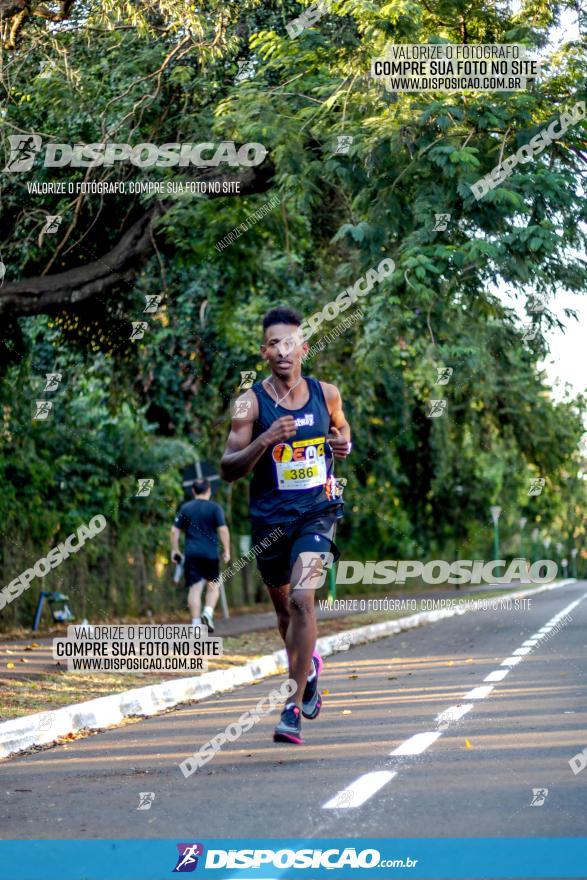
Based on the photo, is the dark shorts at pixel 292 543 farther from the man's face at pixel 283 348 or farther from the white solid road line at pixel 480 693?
the white solid road line at pixel 480 693

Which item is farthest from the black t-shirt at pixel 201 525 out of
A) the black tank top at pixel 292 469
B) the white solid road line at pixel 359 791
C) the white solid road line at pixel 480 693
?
the white solid road line at pixel 359 791

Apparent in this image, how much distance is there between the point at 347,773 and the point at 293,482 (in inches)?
64.6

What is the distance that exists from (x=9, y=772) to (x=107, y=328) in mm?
12246

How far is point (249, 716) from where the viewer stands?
9.32 metres

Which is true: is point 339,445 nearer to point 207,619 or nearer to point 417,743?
point 417,743

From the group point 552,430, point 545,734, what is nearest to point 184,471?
point 552,430

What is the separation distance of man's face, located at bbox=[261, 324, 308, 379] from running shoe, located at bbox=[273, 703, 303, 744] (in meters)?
1.76

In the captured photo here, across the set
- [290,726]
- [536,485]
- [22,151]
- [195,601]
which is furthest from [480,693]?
[536,485]

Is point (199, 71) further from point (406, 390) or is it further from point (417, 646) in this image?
point (406, 390)

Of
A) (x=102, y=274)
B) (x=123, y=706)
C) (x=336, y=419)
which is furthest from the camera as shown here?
(x=102, y=274)

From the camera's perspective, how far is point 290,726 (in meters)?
7.41

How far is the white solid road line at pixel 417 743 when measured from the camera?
7.13 m
